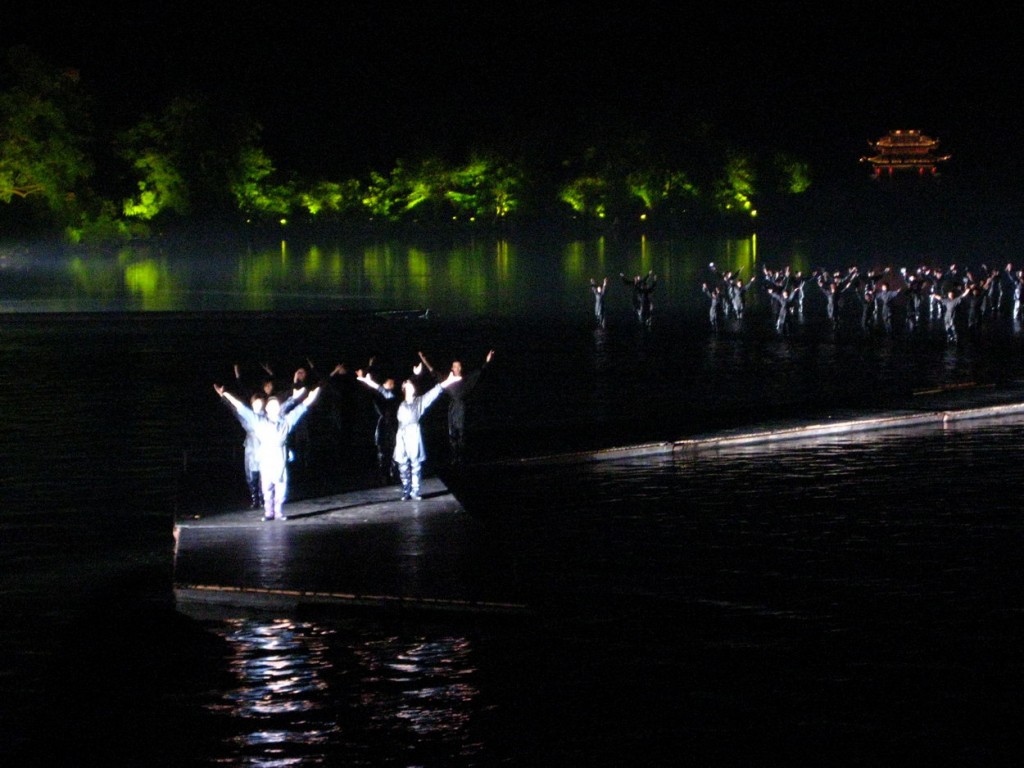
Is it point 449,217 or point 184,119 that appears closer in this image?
point 184,119

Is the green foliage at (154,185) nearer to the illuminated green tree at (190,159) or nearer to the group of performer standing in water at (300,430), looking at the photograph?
the illuminated green tree at (190,159)

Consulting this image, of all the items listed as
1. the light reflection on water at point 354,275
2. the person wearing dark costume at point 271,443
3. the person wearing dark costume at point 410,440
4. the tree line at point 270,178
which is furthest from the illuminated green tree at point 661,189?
the person wearing dark costume at point 271,443

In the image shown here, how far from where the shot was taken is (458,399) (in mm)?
24094

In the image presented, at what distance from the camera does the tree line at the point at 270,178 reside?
88938 millimetres

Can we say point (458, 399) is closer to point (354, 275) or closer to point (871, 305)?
point (871, 305)

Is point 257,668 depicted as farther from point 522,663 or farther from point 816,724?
point 816,724

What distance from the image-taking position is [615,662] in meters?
15.3

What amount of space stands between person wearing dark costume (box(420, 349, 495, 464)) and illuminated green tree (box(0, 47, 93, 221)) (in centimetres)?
6723

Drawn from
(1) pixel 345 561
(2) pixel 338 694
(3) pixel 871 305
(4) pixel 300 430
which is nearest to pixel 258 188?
(3) pixel 871 305

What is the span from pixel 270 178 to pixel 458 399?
10922 cm

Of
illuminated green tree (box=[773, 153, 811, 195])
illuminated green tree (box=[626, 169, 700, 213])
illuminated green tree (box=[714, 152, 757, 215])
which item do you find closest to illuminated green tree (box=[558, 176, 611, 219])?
illuminated green tree (box=[626, 169, 700, 213])

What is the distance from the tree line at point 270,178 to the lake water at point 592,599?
5337cm

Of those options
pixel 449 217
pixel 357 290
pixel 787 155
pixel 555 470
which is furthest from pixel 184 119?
pixel 555 470

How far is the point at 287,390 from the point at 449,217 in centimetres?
11673
